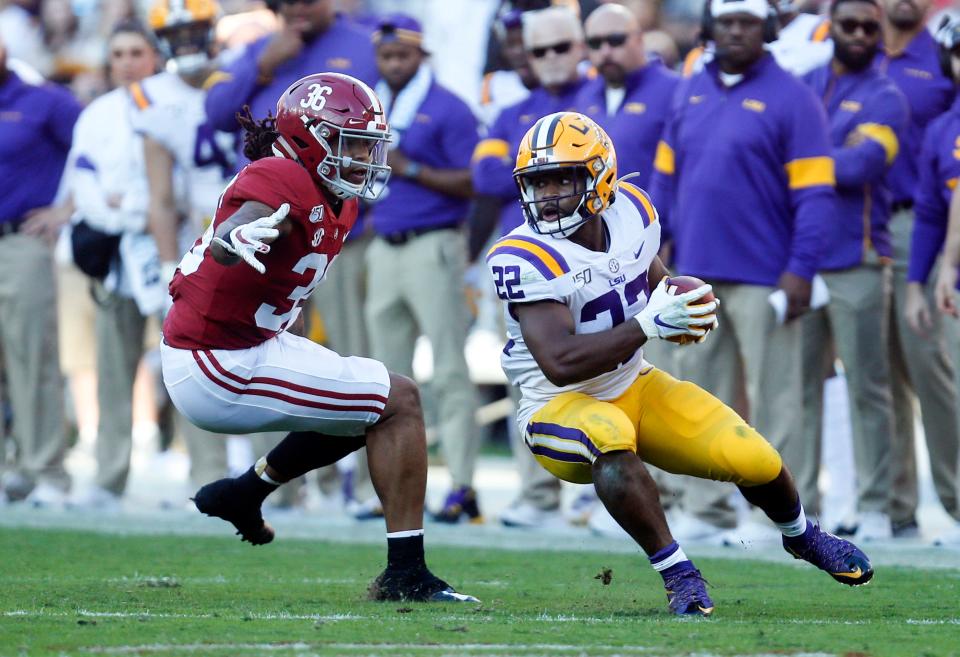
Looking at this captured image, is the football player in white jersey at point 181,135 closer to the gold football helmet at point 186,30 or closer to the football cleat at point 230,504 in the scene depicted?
the gold football helmet at point 186,30

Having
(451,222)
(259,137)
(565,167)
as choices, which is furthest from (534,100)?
(565,167)

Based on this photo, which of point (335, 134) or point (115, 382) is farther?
point (115, 382)

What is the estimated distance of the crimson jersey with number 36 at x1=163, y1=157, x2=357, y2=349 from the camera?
563 cm

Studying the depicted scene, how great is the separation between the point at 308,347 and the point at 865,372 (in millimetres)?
3417

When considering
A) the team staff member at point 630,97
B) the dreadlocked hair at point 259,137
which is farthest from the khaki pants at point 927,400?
the dreadlocked hair at point 259,137

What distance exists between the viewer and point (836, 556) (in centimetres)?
571

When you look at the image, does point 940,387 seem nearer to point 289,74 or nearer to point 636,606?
point 636,606

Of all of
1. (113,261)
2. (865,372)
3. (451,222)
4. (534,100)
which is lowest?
(113,261)

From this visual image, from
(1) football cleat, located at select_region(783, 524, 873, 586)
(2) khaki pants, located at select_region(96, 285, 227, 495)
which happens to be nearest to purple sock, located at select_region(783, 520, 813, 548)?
(1) football cleat, located at select_region(783, 524, 873, 586)

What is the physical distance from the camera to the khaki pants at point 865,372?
8.33 m

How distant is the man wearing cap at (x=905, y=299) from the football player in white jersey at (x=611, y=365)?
8.99ft

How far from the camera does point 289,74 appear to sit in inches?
365

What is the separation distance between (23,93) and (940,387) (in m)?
5.50

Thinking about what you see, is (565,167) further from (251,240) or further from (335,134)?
(251,240)
